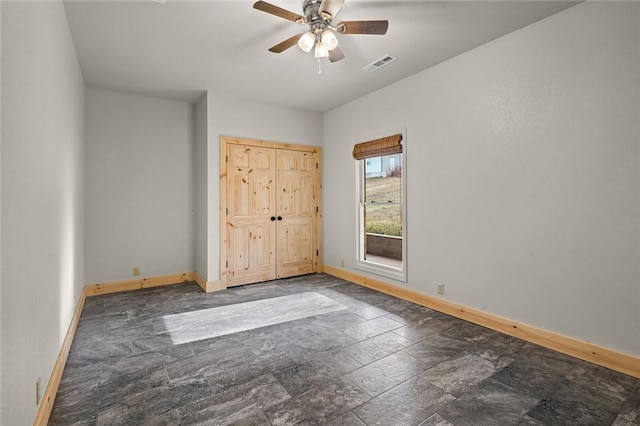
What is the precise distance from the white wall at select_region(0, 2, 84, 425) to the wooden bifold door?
2.23 meters

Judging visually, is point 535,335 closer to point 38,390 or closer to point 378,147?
point 378,147

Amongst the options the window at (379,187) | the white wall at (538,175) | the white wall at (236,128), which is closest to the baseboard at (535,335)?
the white wall at (538,175)

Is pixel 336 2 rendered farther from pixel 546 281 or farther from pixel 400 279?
pixel 400 279

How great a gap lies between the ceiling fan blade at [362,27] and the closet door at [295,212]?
9.55 ft

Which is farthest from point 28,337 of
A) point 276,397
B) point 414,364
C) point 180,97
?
point 180,97

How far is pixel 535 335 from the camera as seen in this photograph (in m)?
2.86

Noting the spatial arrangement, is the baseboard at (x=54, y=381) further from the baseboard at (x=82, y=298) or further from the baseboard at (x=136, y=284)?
the baseboard at (x=136, y=284)

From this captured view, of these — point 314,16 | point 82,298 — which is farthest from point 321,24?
point 82,298

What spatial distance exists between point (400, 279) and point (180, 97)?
4227 mm

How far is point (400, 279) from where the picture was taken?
4199mm

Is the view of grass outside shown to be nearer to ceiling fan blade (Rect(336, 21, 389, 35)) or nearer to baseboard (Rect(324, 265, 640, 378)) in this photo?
baseboard (Rect(324, 265, 640, 378))

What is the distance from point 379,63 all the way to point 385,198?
7.07ft

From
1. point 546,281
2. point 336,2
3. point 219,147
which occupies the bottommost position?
point 546,281

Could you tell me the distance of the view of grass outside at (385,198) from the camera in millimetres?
4648
